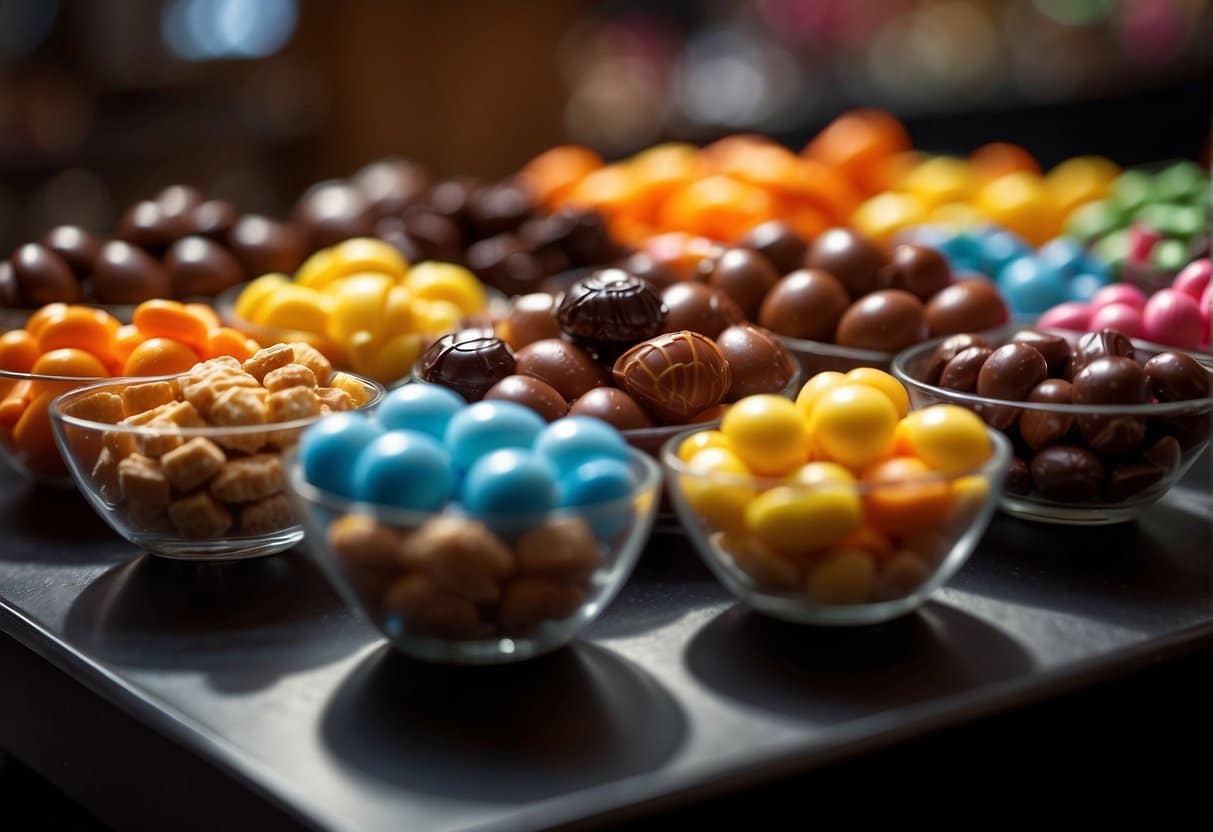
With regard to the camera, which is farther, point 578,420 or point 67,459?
point 67,459

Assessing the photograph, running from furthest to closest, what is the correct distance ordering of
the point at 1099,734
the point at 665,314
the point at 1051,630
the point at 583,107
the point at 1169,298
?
the point at 583,107 < the point at 1169,298 < the point at 665,314 < the point at 1099,734 < the point at 1051,630

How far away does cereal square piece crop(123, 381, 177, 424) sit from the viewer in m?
1.01

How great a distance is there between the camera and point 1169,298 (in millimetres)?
1244

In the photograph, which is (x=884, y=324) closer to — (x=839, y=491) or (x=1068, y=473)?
(x=1068, y=473)

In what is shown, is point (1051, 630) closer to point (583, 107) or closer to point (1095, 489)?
point (1095, 489)

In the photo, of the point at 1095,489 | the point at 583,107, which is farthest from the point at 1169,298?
the point at 583,107

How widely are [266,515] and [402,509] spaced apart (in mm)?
241

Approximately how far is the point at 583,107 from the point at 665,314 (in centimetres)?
345

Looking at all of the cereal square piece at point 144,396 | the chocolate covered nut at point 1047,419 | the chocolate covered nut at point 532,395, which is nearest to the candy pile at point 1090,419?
the chocolate covered nut at point 1047,419

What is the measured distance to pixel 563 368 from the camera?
1.03 m

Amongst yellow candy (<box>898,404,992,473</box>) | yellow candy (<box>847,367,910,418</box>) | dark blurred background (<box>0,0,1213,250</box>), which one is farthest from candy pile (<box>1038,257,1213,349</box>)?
dark blurred background (<box>0,0,1213,250</box>)

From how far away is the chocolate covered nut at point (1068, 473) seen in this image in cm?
99

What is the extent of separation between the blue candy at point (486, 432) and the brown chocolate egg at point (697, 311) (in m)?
0.31

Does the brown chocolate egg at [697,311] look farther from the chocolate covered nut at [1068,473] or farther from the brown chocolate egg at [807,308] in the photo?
the chocolate covered nut at [1068,473]
